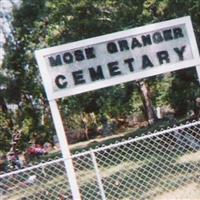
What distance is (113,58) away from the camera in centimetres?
761

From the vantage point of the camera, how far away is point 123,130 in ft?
121

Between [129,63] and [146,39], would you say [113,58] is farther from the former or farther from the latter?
[146,39]

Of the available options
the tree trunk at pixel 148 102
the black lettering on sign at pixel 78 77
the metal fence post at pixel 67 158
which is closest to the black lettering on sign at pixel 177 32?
the black lettering on sign at pixel 78 77

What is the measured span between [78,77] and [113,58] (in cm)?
63

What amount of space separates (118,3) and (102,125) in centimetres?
2128

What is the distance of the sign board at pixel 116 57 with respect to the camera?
293 inches

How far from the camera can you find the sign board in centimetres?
744

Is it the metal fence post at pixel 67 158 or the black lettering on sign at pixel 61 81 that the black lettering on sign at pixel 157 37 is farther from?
the metal fence post at pixel 67 158

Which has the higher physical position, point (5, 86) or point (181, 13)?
point (181, 13)

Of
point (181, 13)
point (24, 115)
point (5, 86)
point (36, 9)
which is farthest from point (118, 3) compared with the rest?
point (5, 86)

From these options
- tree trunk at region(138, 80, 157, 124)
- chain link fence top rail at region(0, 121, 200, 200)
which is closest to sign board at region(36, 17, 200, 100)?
chain link fence top rail at region(0, 121, 200, 200)

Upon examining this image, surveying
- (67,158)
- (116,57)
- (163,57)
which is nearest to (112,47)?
(116,57)

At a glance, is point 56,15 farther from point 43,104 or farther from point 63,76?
point 43,104

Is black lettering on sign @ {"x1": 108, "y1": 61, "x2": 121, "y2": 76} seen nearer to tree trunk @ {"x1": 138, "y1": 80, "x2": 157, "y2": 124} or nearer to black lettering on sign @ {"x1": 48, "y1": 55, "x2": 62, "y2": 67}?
black lettering on sign @ {"x1": 48, "y1": 55, "x2": 62, "y2": 67}
